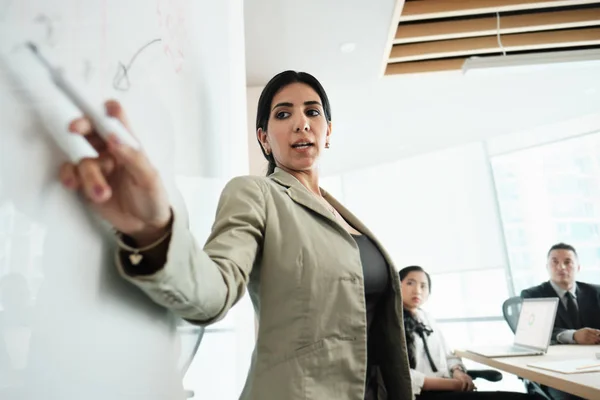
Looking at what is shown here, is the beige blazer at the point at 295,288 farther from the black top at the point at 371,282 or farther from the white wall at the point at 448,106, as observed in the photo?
the white wall at the point at 448,106

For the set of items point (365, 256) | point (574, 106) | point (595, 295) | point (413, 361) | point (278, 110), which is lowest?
point (413, 361)

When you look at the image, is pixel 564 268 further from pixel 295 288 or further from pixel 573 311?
pixel 295 288

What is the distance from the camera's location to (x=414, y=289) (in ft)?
9.47

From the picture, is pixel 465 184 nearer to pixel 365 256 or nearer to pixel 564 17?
pixel 564 17

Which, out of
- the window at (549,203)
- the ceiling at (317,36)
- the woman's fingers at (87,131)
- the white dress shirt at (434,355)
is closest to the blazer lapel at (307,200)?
the woman's fingers at (87,131)

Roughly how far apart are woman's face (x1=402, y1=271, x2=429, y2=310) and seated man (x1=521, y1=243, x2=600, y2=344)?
813 mm

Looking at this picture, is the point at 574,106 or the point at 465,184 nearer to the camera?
the point at 574,106

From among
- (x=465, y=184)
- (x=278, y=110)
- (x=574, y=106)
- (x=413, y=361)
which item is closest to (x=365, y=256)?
(x=278, y=110)

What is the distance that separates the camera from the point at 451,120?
4715 millimetres

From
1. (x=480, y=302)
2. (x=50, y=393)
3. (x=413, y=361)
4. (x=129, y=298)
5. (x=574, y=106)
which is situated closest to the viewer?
(x=50, y=393)

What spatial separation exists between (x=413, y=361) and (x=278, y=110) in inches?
75.8

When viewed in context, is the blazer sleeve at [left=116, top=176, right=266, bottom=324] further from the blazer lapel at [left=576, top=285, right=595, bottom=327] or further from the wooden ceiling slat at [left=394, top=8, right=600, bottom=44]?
the blazer lapel at [left=576, top=285, right=595, bottom=327]

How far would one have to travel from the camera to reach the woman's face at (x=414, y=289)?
9.23 ft

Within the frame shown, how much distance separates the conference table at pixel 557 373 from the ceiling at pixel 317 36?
2114 mm
